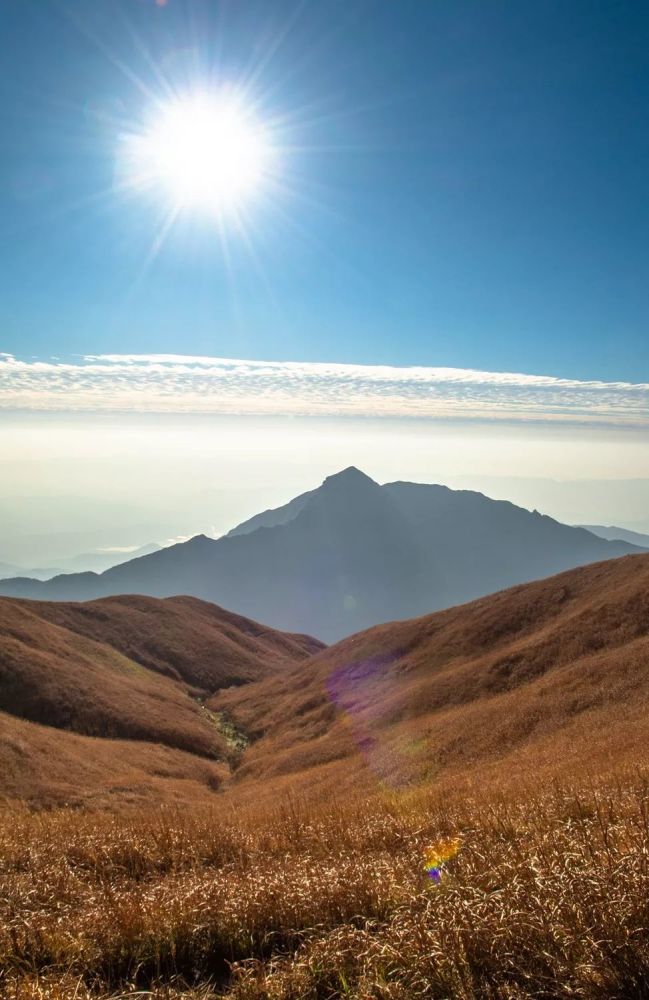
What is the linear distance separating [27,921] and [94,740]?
1955 inches

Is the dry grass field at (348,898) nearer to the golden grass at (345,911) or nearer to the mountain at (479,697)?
the golden grass at (345,911)

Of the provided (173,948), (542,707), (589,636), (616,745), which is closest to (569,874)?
(173,948)

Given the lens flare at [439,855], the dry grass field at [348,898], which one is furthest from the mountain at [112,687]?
the lens flare at [439,855]

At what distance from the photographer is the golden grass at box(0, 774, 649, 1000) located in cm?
376

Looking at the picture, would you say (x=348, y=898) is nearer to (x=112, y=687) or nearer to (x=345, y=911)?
(x=345, y=911)

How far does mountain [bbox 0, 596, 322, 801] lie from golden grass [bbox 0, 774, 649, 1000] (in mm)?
32891

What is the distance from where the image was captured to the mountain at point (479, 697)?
26938 millimetres

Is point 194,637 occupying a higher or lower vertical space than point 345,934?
lower

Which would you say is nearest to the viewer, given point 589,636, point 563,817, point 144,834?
point 563,817

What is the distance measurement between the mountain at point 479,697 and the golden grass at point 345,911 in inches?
340

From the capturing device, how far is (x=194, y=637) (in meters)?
92.9

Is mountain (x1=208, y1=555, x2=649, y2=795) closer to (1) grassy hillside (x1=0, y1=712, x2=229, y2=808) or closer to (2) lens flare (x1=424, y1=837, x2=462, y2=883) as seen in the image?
(1) grassy hillside (x1=0, y1=712, x2=229, y2=808)

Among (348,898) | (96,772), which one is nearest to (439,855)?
(348,898)

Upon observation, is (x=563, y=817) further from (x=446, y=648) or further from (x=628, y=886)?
(x=446, y=648)
